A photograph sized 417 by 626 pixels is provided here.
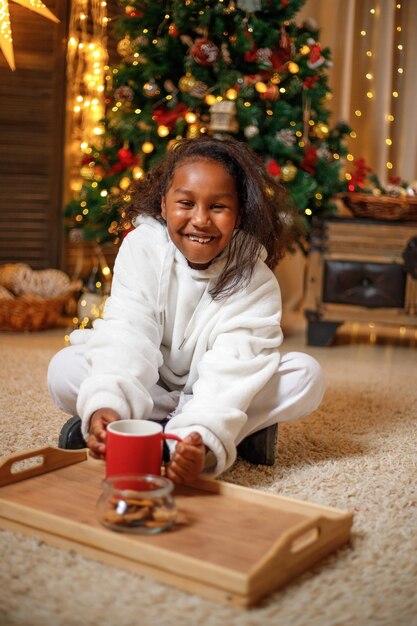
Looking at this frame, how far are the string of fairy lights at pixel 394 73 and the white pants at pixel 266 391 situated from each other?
249 centimetres

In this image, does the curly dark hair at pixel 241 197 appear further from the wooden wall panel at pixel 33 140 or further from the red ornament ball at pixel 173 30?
the wooden wall panel at pixel 33 140

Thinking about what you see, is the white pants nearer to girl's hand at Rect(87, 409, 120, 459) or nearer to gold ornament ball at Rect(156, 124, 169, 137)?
girl's hand at Rect(87, 409, 120, 459)

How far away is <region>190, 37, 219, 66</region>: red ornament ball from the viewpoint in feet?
9.43

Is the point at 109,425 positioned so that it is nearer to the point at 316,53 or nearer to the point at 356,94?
the point at 316,53

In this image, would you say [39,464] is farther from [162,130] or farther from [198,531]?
[162,130]

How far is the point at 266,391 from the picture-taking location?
1.60 m

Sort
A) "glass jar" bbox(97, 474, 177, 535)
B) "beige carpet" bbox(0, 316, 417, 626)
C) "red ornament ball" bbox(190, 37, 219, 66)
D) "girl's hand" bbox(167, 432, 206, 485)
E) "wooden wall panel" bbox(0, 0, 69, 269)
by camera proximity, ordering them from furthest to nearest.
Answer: "wooden wall panel" bbox(0, 0, 69, 269), "red ornament ball" bbox(190, 37, 219, 66), "girl's hand" bbox(167, 432, 206, 485), "glass jar" bbox(97, 474, 177, 535), "beige carpet" bbox(0, 316, 417, 626)

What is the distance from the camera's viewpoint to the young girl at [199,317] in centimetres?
143

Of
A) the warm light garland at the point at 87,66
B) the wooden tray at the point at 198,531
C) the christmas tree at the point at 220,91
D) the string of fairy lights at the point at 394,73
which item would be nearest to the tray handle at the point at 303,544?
the wooden tray at the point at 198,531

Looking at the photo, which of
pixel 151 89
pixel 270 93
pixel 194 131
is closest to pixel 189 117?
pixel 194 131

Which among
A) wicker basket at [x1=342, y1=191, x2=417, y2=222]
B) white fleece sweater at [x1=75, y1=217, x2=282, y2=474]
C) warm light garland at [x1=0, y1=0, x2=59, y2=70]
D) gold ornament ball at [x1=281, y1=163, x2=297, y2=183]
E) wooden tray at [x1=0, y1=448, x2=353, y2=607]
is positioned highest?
warm light garland at [x1=0, y1=0, x2=59, y2=70]

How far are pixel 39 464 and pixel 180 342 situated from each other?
1.23ft

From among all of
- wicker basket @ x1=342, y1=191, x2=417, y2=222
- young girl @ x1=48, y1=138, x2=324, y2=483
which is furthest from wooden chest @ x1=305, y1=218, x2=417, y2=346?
young girl @ x1=48, y1=138, x2=324, y2=483

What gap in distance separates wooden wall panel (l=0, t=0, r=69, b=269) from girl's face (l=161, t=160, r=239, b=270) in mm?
1948
